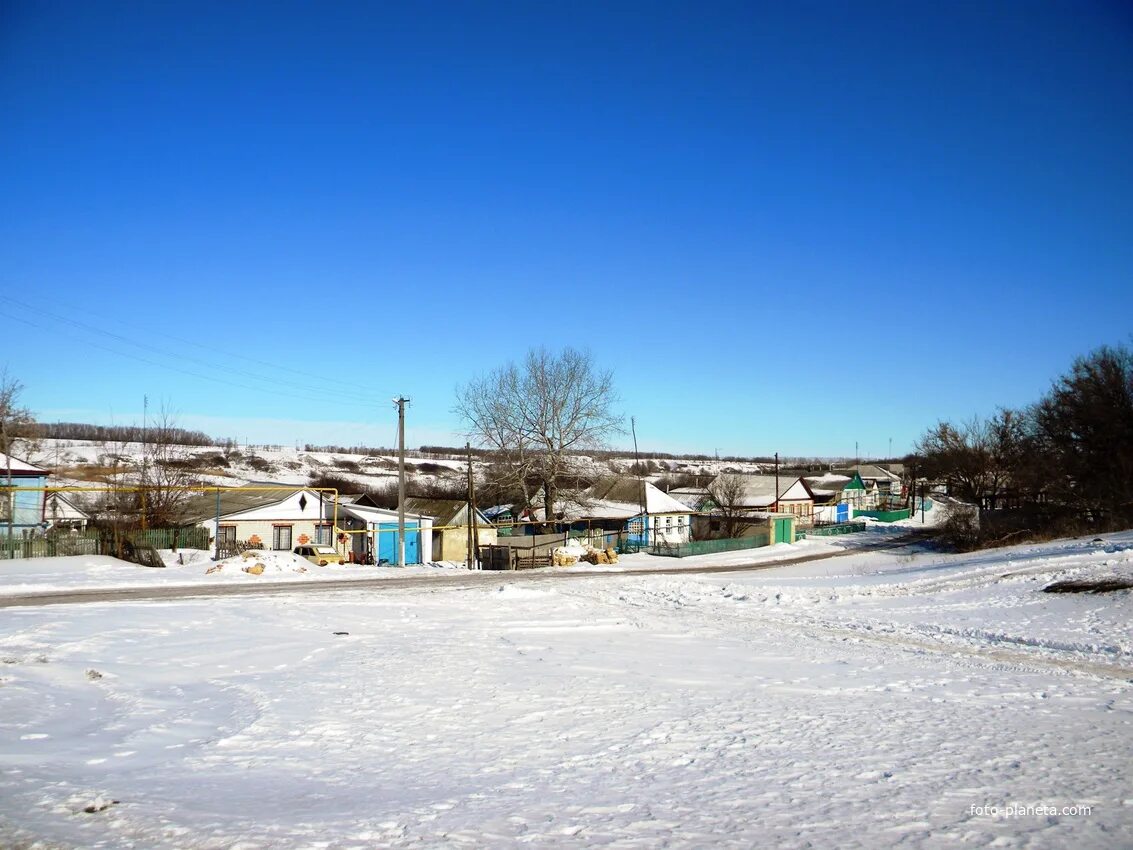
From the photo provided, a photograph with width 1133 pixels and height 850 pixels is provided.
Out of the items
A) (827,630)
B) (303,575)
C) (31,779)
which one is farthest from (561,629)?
(303,575)

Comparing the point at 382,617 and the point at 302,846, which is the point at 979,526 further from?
the point at 302,846

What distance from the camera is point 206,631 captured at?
53.0 ft

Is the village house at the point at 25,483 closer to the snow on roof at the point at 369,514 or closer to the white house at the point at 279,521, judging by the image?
the white house at the point at 279,521

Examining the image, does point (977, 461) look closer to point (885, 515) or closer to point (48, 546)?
point (885, 515)

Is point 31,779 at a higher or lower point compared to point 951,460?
lower

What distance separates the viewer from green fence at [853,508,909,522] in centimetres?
8500

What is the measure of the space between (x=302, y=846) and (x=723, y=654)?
10.3 metres

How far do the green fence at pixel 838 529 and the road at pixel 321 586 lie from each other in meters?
25.3

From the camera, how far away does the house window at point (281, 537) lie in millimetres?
46125

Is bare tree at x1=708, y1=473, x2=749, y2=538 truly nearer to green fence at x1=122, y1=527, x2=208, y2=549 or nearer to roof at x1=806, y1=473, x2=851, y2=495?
roof at x1=806, y1=473, x2=851, y2=495

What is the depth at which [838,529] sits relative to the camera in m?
65.8

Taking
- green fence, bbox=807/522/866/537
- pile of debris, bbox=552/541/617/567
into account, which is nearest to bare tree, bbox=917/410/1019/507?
green fence, bbox=807/522/866/537

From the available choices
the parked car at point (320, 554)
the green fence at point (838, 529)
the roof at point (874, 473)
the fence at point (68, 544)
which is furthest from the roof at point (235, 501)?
the roof at point (874, 473)

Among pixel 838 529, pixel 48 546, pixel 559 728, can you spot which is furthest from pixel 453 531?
pixel 559 728
